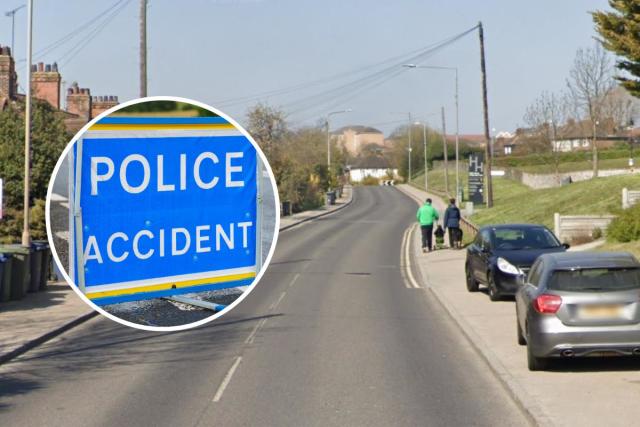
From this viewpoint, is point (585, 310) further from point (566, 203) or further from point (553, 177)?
point (553, 177)

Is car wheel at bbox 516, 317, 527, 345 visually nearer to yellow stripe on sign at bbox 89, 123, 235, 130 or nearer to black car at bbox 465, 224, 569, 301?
black car at bbox 465, 224, 569, 301

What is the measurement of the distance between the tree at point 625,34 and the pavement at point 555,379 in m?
12.9

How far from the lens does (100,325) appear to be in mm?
18781

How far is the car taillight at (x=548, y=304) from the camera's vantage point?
1251 centimetres

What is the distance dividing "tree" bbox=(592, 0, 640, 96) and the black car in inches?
376

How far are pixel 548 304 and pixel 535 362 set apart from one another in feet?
2.55

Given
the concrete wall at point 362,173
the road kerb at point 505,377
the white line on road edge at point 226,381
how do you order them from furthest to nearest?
the concrete wall at point 362,173 → the white line on road edge at point 226,381 → the road kerb at point 505,377

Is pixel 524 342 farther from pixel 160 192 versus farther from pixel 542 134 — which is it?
pixel 542 134

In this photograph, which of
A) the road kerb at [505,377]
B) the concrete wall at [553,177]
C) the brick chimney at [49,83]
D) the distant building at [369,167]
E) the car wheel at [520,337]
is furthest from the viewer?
the distant building at [369,167]

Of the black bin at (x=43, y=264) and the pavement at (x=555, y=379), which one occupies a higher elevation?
the black bin at (x=43, y=264)

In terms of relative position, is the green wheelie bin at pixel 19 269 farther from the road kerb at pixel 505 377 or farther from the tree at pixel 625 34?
the tree at pixel 625 34

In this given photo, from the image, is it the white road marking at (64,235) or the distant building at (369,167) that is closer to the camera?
the white road marking at (64,235)

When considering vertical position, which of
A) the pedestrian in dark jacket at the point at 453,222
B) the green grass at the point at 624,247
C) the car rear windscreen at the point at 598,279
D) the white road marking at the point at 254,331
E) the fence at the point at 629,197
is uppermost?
the fence at the point at 629,197

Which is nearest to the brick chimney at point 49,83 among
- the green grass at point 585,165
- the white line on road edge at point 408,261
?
the white line on road edge at point 408,261
